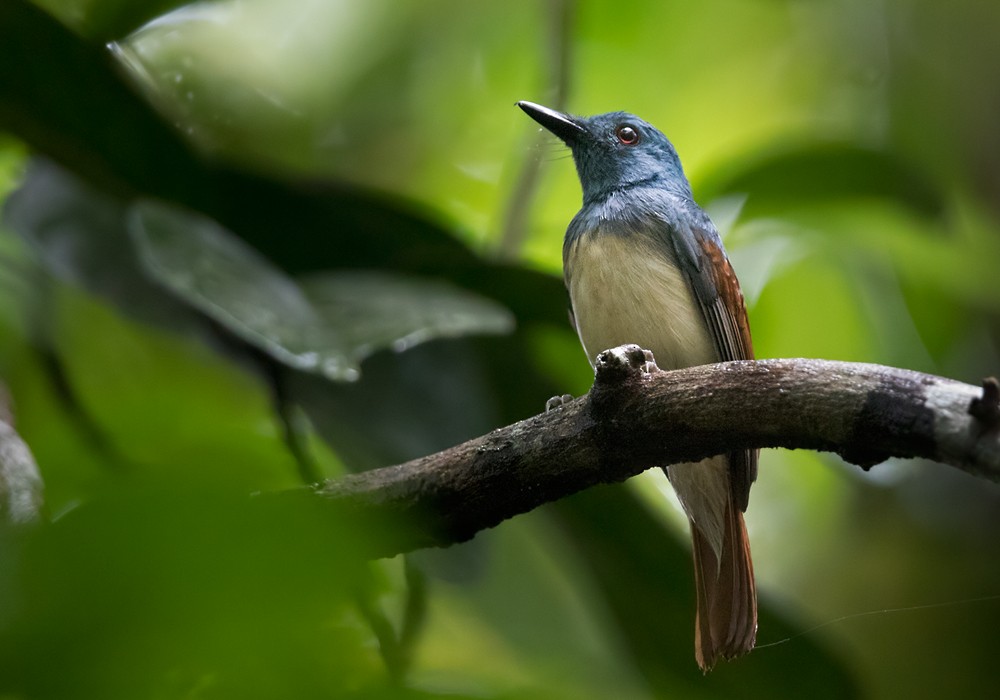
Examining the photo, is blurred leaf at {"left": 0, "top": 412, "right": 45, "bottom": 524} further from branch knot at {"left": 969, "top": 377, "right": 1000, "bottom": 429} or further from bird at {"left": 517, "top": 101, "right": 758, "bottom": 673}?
bird at {"left": 517, "top": 101, "right": 758, "bottom": 673}

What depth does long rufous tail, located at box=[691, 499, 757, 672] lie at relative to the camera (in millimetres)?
1330

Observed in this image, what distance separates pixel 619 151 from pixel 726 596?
2.83 ft

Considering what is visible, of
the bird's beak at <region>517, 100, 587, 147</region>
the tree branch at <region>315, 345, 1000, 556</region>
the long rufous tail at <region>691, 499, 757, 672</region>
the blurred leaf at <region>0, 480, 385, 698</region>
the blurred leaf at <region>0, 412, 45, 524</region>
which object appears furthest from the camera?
the bird's beak at <region>517, 100, 587, 147</region>

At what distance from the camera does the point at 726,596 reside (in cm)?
145

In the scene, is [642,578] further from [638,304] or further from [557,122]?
[557,122]

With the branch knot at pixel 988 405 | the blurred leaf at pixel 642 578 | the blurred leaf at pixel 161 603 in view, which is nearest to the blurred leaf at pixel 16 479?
the blurred leaf at pixel 161 603

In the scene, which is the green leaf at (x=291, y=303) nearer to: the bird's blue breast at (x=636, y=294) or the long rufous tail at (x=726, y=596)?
the bird's blue breast at (x=636, y=294)

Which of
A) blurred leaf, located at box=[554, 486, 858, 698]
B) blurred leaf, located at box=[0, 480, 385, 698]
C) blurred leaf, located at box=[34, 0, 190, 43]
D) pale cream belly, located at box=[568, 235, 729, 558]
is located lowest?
blurred leaf, located at box=[554, 486, 858, 698]

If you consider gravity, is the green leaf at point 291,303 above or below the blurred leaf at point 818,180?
below

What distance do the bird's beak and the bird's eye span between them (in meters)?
0.07

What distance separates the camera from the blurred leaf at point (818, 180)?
200cm

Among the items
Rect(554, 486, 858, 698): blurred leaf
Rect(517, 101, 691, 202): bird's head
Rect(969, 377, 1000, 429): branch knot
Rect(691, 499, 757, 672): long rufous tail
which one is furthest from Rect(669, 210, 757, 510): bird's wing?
Rect(969, 377, 1000, 429): branch knot

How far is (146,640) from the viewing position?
1.68 ft

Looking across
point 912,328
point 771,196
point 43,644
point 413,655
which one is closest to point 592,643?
point 413,655
